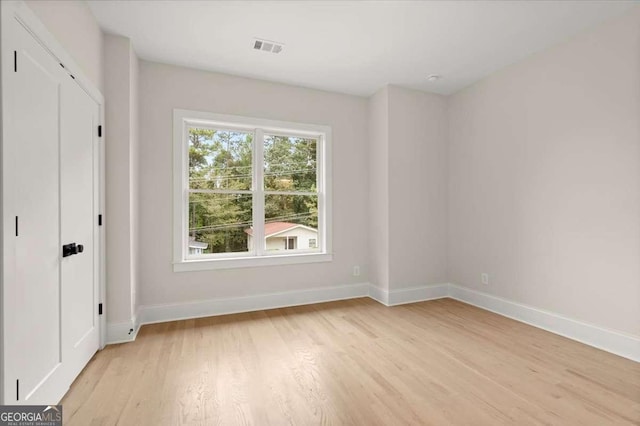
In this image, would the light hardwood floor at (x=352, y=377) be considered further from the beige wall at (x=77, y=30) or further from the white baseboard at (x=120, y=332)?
the beige wall at (x=77, y=30)

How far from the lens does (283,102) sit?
3797 mm

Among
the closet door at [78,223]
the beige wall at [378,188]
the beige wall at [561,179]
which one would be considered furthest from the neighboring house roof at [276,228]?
the beige wall at [561,179]

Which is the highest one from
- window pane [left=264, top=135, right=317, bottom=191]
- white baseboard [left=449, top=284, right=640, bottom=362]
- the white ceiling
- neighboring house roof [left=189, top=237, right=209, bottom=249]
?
the white ceiling

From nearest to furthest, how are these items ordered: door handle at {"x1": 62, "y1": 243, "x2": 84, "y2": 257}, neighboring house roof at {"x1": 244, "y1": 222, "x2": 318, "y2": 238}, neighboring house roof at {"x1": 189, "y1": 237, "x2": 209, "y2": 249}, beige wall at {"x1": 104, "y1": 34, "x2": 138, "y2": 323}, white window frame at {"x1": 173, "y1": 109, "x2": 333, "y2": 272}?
1. door handle at {"x1": 62, "y1": 243, "x2": 84, "y2": 257}
2. beige wall at {"x1": 104, "y1": 34, "x2": 138, "y2": 323}
3. white window frame at {"x1": 173, "y1": 109, "x2": 333, "y2": 272}
4. neighboring house roof at {"x1": 189, "y1": 237, "x2": 209, "y2": 249}
5. neighboring house roof at {"x1": 244, "y1": 222, "x2": 318, "y2": 238}

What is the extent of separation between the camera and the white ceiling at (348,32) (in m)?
2.41

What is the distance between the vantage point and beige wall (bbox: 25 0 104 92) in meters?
1.74

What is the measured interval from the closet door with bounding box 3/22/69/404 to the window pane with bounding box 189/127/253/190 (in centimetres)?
160

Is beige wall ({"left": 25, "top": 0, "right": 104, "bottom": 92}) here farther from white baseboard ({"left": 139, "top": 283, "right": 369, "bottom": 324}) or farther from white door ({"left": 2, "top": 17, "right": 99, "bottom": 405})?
white baseboard ({"left": 139, "top": 283, "right": 369, "bottom": 324})

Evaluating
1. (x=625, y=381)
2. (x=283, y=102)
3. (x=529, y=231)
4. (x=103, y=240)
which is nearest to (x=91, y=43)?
(x=103, y=240)

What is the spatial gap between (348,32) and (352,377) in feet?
9.59

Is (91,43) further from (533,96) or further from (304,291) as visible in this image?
(533,96)

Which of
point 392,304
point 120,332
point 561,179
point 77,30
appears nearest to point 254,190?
point 120,332

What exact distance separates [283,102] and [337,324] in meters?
2.76

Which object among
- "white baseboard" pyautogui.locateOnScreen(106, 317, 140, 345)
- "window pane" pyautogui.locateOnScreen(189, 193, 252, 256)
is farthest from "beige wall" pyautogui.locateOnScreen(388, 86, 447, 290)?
"white baseboard" pyautogui.locateOnScreen(106, 317, 140, 345)
